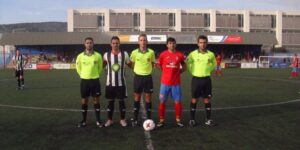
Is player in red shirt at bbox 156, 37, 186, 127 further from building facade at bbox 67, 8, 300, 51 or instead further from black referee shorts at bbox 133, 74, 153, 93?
building facade at bbox 67, 8, 300, 51

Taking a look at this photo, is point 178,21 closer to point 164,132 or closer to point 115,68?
point 115,68

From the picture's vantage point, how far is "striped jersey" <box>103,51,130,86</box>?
336 inches

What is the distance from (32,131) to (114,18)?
236ft

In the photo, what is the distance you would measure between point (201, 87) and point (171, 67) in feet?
2.96

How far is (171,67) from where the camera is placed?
8523mm

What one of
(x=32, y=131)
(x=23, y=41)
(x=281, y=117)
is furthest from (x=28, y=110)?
(x=23, y=41)

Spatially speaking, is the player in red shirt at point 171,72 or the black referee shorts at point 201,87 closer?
the player in red shirt at point 171,72

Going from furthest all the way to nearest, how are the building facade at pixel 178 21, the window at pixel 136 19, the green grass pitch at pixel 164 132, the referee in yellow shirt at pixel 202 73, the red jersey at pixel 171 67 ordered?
the window at pixel 136 19 < the building facade at pixel 178 21 < the referee in yellow shirt at pixel 202 73 < the red jersey at pixel 171 67 < the green grass pitch at pixel 164 132

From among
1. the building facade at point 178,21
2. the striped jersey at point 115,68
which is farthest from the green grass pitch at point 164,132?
the building facade at point 178,21

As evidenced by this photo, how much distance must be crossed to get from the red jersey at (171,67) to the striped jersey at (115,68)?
3.08 ft

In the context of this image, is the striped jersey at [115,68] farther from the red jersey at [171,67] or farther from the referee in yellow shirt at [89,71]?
the red jersey at [171,67]

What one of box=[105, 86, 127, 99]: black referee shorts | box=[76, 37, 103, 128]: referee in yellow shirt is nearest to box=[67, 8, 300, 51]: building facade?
box=[76, 37, 103, 128]: referee in yellow shirt

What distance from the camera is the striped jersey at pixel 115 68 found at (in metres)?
8.55

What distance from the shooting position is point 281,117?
32.0ft
